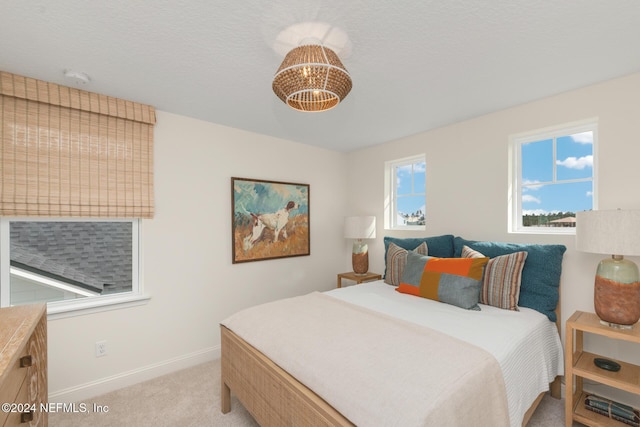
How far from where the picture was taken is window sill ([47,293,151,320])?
7.06 ft

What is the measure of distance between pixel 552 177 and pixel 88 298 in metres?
3.93

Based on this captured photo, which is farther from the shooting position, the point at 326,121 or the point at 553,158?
the point at 326,121

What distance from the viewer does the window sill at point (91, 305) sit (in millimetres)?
2150

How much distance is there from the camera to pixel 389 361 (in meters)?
1.33

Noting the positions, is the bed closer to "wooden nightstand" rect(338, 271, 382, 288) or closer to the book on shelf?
the book on shelf

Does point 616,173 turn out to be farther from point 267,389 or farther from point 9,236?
point 9,236

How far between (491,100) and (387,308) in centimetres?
187

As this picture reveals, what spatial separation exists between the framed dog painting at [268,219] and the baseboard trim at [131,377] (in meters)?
0.95

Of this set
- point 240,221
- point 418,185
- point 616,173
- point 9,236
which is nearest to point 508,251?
point 616,173

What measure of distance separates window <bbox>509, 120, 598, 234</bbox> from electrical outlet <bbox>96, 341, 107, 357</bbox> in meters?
3.54

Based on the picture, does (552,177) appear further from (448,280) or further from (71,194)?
(71,194)

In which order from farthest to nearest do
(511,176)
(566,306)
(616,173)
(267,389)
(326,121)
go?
(326,121) → (511,176) → (566,306) → (616,173) → (267,389)

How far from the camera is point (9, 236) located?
205cm

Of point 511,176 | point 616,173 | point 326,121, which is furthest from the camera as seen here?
point 326,121
